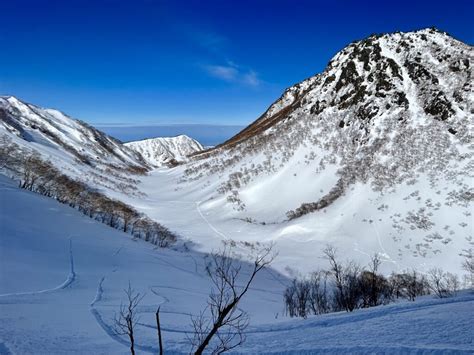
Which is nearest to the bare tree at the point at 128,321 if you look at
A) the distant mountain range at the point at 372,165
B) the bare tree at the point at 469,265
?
the bare tree at the point at 469,265

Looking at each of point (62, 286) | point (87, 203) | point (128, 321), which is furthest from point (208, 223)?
point (128, 321)

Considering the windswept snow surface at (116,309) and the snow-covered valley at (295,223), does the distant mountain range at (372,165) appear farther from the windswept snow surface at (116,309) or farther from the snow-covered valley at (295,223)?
the windswept snow surface at (116,309)

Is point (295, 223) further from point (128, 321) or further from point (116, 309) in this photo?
point (128, 321)

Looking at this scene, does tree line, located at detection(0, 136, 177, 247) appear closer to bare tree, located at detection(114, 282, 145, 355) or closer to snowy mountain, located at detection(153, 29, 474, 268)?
snowy mountain, located at detection(153, 29, 474, 268)

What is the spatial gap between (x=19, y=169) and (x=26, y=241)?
34.7 m

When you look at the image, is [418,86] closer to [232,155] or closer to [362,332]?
[232,155]

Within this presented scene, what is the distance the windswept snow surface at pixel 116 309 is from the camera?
5.27m

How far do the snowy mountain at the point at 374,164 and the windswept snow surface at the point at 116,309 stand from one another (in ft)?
61.5

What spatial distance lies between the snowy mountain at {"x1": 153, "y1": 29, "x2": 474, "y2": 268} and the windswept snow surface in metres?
18.7

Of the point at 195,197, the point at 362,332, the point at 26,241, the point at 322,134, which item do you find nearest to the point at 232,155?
the point at 195,197

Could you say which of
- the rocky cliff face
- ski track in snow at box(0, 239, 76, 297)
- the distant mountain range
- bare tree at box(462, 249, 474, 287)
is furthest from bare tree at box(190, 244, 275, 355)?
the rocky cliff face

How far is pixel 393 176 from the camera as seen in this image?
4434 centimetres

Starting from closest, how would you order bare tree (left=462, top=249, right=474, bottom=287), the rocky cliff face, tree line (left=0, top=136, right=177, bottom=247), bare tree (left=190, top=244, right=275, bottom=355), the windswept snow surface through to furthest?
bare tree (left=190, top=244, right=275, bottom=355), the windswept snow surface, bare tree (left=462, top=249, right=474, bottom=287), tree line (left=0, top=136, right=177, bottom=247), the rocky cliff face

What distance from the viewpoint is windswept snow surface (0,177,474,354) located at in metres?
5.27
